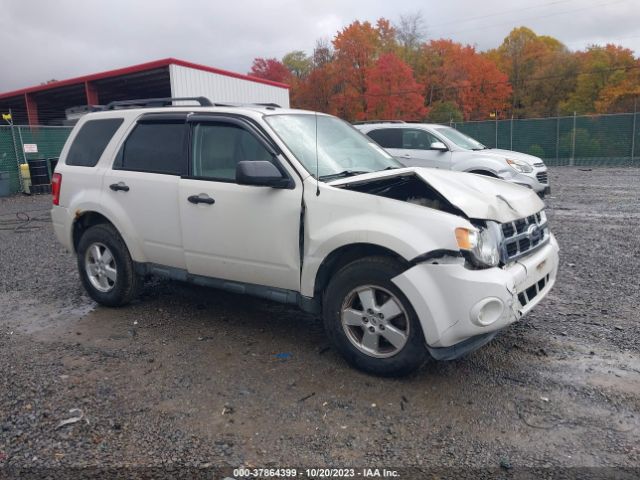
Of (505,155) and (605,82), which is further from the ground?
(605,82)

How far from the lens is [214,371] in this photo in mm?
4078

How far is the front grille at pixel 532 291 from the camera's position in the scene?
379 cm

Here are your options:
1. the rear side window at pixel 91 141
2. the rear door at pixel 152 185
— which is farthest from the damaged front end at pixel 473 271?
the rear side window at pixel 91 141

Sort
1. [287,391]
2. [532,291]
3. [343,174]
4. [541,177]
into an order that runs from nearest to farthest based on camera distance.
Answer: [287,391] → [532,291] → [343,174] → [541,177]

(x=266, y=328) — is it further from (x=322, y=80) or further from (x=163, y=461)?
(x=322, y=80)

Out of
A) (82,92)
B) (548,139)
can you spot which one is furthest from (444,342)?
(82,92)

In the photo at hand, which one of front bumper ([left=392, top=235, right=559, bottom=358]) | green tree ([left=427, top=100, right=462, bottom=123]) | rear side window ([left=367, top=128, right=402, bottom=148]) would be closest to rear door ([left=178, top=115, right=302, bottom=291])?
front bumper ([left=392, top=235, right=559, bottom=358])

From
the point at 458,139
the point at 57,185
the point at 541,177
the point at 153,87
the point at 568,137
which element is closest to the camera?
the point at 57,185

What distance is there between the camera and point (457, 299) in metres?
3.46

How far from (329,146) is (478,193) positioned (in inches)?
54.5

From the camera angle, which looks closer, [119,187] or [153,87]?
[119,187]

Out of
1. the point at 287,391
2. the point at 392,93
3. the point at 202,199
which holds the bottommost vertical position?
the point at 287,391

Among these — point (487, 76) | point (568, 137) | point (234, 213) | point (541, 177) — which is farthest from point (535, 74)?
point (234, 213)

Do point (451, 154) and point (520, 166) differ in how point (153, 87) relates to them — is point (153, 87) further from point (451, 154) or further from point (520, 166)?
point (520, 166)
